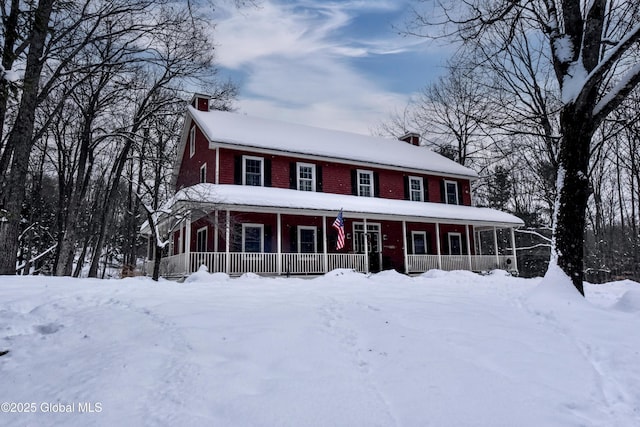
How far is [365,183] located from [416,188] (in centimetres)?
317

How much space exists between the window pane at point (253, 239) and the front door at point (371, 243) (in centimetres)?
455

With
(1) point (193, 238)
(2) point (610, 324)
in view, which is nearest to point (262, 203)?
(1) point (193, 238)

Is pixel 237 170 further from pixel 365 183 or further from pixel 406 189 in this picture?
pixel 406 189

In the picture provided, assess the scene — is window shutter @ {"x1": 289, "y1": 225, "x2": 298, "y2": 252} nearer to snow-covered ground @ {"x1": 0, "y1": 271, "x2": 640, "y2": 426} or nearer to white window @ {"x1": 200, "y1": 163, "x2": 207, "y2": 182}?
white window @ {"x1": 200, "y1": 163, "x2": 207, "y2": 182}

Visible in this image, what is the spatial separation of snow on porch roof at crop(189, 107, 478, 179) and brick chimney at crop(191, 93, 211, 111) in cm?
45

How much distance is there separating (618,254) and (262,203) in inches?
1017

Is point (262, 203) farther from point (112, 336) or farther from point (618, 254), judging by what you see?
point (618, 254)

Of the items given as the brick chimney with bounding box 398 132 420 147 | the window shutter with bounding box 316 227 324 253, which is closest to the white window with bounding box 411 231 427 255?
the window shutter with bounding box 316 227 324 253

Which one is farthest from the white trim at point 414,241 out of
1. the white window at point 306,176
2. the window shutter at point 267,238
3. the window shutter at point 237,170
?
the window shutter at point 237,170

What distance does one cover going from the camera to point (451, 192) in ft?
72.3

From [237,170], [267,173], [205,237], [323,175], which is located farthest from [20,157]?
[323,175]

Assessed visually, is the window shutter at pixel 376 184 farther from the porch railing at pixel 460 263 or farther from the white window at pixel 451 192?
the white window at pixel 451 192

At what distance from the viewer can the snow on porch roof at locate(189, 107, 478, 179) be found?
1677cm

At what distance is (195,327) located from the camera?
15.1 feet
